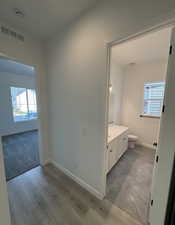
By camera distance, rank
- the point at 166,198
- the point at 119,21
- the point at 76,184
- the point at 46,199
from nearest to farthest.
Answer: the point at 166,198
the point at 119,21
the point at 46,199
the point at 76,184

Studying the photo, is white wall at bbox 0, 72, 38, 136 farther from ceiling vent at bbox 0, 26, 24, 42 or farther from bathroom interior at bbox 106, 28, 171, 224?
bathroom interior at bbox 106, 28, 171, 224

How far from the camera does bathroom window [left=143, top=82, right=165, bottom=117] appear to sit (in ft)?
11.3

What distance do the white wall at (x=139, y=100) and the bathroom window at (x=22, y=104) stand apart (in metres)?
4.61

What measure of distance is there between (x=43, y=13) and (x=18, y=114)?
495cm

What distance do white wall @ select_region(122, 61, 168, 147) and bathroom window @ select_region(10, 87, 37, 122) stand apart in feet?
15.1

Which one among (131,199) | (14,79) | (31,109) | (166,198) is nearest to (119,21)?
(166,198)

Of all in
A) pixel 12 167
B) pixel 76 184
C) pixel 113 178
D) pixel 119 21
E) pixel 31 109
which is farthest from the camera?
pixel 31 109

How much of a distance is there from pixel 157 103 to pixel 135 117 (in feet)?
2.86

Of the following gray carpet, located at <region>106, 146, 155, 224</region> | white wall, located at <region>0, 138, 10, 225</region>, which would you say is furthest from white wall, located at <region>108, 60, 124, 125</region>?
white wall, located at <region>0, 138, 10, 225</region>

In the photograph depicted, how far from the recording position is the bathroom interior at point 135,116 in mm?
1848

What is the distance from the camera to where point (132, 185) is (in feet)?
6.48

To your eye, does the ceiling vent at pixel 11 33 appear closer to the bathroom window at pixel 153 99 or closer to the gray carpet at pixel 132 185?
the gray carpet at pixel 132 185

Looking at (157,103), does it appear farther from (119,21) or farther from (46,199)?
(46,199)

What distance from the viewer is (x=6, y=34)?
5.87ft
